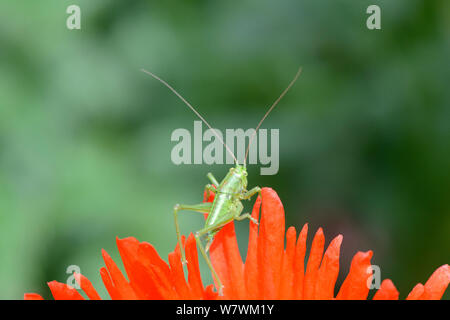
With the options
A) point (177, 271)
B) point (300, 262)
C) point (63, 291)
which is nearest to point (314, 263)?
point (300, 262)

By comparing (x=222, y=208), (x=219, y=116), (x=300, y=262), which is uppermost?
(x=219, y=116)

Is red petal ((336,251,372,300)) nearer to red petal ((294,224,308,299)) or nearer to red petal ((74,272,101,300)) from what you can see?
red petal ((294,224,308,299))

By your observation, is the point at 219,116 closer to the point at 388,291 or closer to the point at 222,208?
the point at 222,208

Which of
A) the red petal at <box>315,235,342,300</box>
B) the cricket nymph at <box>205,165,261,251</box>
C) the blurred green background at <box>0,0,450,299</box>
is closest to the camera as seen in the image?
the red petal at <box>315,235,342,300</box>

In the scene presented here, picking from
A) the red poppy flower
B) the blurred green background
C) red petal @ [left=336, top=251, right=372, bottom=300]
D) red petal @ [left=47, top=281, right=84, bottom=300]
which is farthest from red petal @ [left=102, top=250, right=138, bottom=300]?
the blurred green background

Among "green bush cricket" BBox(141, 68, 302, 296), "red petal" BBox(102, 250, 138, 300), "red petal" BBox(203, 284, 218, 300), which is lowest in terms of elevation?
"red petal" BBox(203, 284, 218, 300)

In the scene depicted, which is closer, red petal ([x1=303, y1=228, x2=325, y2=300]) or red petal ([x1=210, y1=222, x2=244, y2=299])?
red petal ([x1=303, y1=228, x2=325, y2=300])
